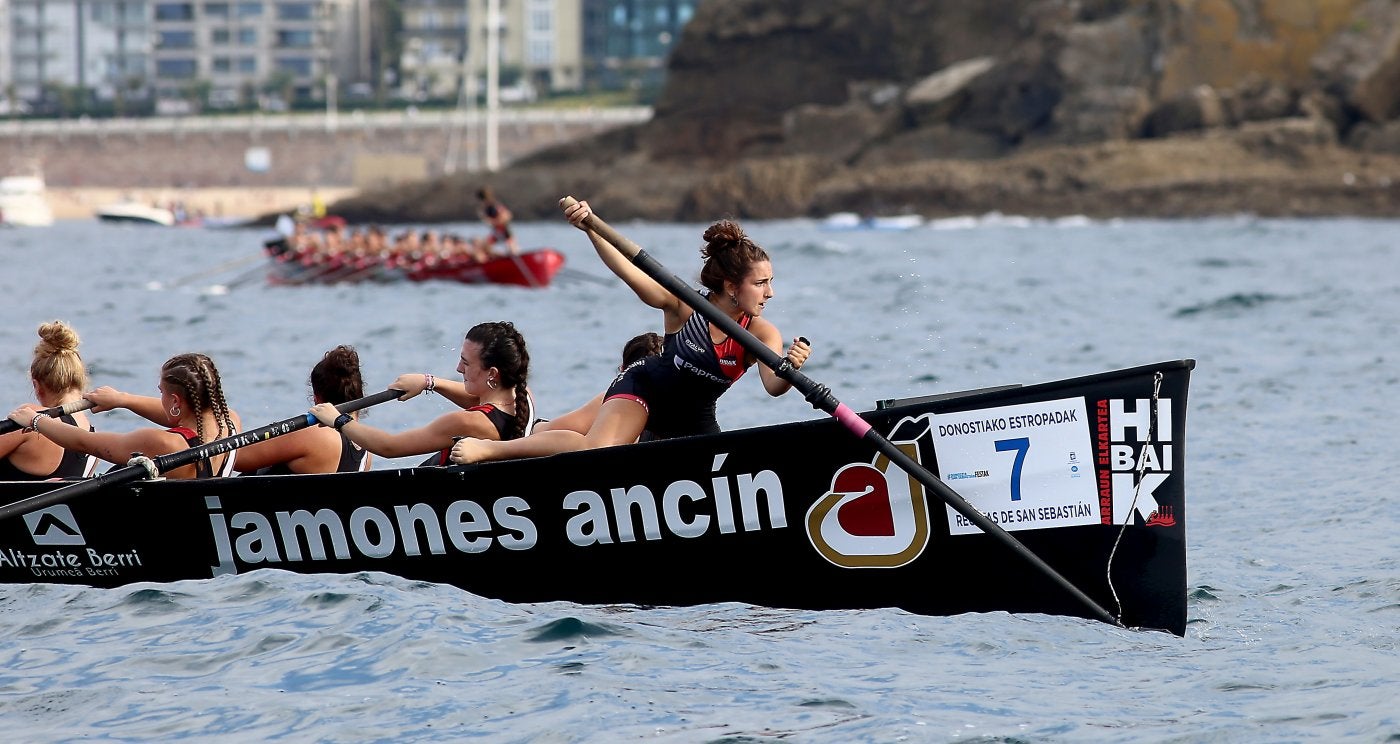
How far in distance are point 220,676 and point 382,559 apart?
1086mm

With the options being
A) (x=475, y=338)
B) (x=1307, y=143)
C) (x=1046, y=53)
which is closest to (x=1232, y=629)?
(x=475, y=338)

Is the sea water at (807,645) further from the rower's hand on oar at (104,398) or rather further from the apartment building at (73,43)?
the apartment building at (73,43)

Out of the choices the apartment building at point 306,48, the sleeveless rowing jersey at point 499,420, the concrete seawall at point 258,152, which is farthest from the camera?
the apartment building at point 306,48

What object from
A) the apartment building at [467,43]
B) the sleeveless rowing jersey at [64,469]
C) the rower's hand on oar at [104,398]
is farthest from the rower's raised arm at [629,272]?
the apartment building at [467,43]

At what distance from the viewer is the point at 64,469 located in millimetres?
8102

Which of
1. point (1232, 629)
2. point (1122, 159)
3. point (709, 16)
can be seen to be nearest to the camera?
point (1232, 629)

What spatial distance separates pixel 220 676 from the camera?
6.26 m

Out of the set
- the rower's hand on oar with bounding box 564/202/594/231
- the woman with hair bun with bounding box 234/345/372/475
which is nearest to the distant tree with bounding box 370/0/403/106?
the woman with hair bun with bounding box 234/345/372/475

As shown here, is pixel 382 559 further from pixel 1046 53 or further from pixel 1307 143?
pixel 1046 53

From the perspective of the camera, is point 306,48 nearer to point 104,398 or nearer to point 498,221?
point 498,221

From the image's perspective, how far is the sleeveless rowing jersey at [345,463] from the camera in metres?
7.66

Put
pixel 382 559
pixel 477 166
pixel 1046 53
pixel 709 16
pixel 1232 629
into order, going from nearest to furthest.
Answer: pixel 1232 629 < pixel 382 559 < pixel 1046 53 < pixel 709 16 < pixel 477 166

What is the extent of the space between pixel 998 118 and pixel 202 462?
52.6 metres

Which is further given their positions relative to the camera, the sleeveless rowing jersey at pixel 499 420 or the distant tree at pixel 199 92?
the distant tree at pixel 199 92
